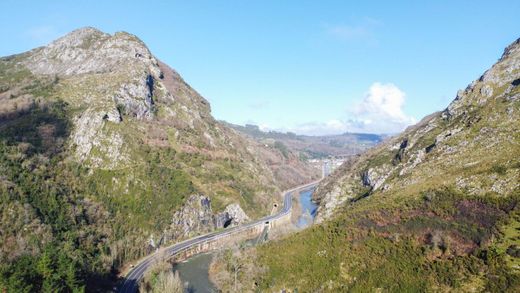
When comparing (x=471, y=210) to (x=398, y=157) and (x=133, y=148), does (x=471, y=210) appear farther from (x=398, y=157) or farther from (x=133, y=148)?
(x=133, y=148)

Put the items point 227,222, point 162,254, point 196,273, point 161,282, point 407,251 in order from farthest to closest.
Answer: point 227,222 → point 162,254 → point 196,273 → point 161,282 → point 407,251

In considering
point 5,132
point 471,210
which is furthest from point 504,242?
point 5,132

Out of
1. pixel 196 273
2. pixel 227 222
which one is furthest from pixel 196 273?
pixel 227 222

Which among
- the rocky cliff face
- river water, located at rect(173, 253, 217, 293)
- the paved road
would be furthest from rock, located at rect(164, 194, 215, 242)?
the rocky cliff face

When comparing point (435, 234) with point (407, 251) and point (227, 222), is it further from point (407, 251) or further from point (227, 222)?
point (227, 222)

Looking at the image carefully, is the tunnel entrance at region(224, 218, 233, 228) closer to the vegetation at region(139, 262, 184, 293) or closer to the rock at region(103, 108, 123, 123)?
the vegetation at region(139, 262, 184, 293)

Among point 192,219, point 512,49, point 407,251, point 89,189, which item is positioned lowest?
point 407,251

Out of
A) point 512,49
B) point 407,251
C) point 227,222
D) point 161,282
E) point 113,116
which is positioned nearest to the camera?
point 407,251
